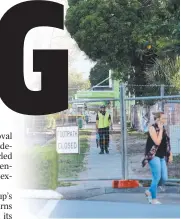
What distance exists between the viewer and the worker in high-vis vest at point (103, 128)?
16.2 metres

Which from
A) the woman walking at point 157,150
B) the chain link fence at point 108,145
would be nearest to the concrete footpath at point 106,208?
the woman walking at point 157,150

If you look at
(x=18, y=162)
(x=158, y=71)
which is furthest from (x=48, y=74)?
(x=158, y=71)

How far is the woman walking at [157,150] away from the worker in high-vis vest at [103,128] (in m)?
5.34

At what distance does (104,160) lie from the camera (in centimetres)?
1638

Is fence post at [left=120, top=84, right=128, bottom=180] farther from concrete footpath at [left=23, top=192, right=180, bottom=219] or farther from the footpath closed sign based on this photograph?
concrete footpath at [left=23, top=192, right=180, bottom=219]

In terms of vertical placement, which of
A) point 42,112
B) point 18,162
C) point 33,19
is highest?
point 33,19

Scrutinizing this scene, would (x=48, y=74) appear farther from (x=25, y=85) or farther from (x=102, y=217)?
(x=102, y=217)

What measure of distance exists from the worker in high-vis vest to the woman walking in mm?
5340

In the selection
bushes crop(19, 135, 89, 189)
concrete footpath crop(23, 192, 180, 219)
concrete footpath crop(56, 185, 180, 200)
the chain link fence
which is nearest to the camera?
concrete footpath crop(23, 192, 180, 219)

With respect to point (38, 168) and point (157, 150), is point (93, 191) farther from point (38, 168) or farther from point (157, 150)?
point (157, 150)

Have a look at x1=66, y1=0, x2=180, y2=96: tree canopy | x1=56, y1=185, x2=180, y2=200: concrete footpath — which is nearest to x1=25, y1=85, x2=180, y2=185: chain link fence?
x1=56, y1=185, x2=180, y2=200: concrete footpath

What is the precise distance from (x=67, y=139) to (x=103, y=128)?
17.2ft

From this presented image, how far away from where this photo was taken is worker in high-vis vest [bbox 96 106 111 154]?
1623 cm

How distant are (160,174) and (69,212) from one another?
162 cm
